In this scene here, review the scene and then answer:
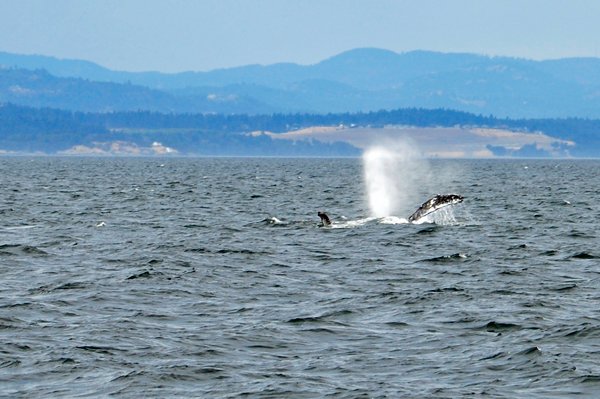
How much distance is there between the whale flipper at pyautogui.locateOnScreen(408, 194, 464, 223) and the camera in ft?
134

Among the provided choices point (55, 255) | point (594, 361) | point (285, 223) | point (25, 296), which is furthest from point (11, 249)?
point (594, 361)

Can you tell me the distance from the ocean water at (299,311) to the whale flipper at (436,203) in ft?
3.58

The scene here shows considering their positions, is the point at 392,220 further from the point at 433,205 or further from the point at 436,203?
the point at 436,203

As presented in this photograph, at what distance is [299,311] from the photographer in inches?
860

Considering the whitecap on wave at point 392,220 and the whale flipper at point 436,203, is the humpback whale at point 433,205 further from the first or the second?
the whitecap on wave at point 392,220

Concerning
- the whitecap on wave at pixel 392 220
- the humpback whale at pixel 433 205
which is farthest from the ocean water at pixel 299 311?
the whitecap on wave at pixel 392 220

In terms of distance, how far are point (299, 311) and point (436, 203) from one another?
21.9 meters

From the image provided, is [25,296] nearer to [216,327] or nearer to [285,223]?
[216,327]

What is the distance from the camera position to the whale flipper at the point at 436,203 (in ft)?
134

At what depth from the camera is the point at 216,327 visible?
2002 centimetres

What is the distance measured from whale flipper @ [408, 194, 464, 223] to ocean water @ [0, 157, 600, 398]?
1.09 metres

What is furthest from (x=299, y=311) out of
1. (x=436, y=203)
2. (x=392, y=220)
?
(x=392, y=220)

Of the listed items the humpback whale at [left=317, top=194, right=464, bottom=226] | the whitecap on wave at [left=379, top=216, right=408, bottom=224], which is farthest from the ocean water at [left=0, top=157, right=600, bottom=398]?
the whitecap on wave at [left=379, top=216, right=408, bottom=224]

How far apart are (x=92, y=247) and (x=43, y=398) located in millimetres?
19327
